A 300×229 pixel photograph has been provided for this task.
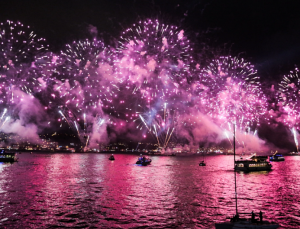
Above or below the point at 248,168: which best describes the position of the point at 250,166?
above

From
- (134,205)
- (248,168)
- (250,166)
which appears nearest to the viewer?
(134,205)

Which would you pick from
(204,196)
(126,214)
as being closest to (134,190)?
(204,196)

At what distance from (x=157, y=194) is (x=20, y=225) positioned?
2083 centimetres

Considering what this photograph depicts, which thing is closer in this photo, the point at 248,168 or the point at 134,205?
the point at 134,205

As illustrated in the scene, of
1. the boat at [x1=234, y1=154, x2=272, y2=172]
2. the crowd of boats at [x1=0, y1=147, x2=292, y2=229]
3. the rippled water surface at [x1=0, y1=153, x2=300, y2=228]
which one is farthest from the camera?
the boat at [x1=234, y1=154, x2=272, y2=172]

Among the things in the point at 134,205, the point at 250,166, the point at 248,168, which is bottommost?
the point at 134,205

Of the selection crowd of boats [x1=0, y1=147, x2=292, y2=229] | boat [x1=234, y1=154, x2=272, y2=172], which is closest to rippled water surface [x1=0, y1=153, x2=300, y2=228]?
crowd of boats [x1=0, y1=147, x2=292, y2=229]

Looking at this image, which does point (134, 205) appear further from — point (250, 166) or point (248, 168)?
point (250, 166)

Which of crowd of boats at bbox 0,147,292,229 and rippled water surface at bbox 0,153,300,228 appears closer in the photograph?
crowd of boats at bbox 0,147,292,229

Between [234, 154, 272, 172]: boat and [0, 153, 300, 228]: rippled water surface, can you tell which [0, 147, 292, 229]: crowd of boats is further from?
[0, 153, 300, 228]: rippled water surface

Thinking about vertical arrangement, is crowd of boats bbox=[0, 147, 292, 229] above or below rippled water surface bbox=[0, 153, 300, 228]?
above

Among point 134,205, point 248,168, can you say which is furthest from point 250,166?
point 134,205

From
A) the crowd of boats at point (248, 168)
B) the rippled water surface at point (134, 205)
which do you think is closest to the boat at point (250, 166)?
the crowd of boats at point (248, 168)

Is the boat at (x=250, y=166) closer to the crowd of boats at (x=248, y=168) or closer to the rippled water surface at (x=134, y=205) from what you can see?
the crowd of boats at (x=248, y=168)
